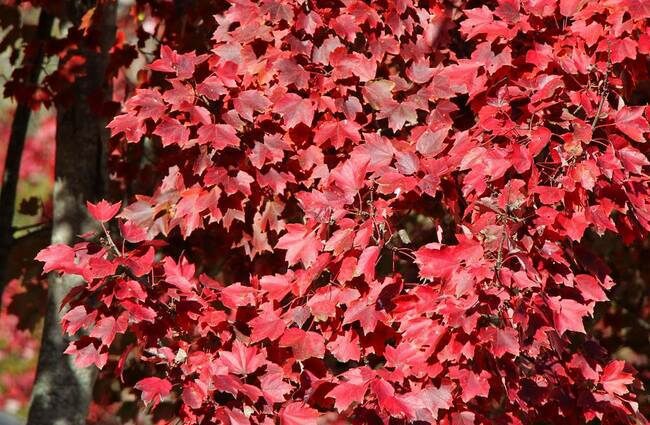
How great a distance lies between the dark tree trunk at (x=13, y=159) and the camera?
402 cm

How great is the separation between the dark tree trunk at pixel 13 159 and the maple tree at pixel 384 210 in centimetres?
148

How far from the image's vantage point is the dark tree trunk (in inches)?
158

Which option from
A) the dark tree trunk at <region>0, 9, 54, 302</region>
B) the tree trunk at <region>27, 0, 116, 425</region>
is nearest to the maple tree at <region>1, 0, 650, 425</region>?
the tree trunk at <region>27, 0, 116, 425</region>

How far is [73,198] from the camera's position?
3.56 meters

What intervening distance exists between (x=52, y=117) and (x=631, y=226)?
883 cm

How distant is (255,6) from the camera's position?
2600 millimetres

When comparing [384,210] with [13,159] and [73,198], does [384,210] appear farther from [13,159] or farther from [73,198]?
[13,159]

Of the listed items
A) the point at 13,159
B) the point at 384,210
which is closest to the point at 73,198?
the point at 13,159

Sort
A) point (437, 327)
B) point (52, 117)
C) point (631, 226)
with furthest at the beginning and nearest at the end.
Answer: point (52, 117) → point (631, 226) → point (437, 327)

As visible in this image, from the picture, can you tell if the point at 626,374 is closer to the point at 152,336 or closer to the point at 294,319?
the point at 294,319

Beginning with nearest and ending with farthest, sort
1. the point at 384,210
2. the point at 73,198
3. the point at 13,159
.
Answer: the point at 384,210
the point at 73,198
the point at 13,159

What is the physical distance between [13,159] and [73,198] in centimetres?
70

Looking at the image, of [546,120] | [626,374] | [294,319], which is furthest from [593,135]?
[294,319]

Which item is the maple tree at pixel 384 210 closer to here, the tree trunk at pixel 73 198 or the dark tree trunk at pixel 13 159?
the tree trunk at pixel 73 198
